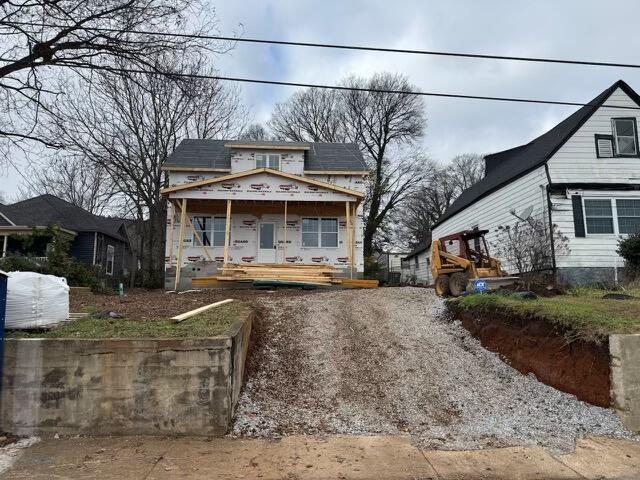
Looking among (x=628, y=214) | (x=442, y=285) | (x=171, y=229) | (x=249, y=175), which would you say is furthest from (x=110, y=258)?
(x=628, y=214)

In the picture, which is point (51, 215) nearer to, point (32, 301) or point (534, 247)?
point (32, 301)

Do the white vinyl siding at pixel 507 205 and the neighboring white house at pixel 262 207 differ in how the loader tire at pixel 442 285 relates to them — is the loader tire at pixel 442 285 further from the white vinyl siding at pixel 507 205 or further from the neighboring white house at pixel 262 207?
the neighboring white house at pixel 262 207

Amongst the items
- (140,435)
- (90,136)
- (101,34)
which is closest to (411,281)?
(90,136)

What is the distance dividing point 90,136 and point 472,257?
64.4ft

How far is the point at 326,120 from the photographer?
146 feet

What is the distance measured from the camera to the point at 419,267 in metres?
34.1

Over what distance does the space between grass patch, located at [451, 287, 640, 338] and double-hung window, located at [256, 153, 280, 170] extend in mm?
13761

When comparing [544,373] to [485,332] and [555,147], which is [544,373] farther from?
[555,147]

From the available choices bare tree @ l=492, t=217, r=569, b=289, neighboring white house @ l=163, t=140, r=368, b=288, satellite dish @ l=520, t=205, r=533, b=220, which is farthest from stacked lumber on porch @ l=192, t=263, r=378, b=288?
satellite dish @ l=520, t=205, r=533, b=220

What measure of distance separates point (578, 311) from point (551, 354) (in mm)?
941

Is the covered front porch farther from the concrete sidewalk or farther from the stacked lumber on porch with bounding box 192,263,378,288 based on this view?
the concrete sidewalk

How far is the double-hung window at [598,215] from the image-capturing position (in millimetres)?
15914

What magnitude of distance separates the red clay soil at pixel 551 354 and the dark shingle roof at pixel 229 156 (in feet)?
45.1

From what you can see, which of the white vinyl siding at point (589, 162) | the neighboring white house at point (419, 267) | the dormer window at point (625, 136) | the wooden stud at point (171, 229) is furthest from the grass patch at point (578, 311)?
the neighboring white house at point (419, 267)
